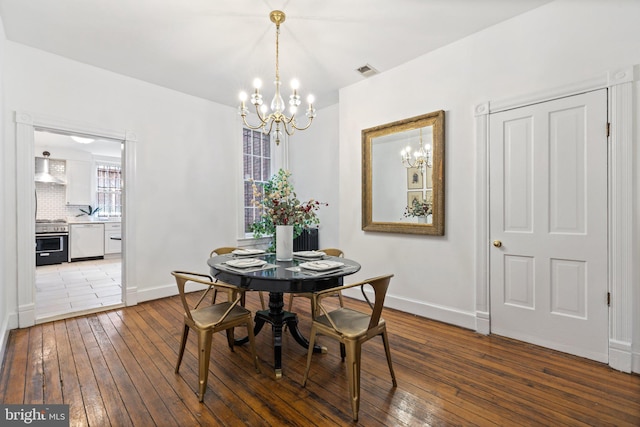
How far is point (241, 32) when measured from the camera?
2.93 meters

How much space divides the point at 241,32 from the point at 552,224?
3357mm

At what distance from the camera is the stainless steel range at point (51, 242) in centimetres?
641

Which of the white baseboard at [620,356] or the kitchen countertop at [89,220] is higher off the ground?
the kitchen countertop at [89,220]

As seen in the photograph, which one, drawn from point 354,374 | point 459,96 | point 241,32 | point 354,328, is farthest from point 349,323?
point 241,32

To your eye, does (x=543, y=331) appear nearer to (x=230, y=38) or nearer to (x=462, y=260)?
(x=462, y=260)

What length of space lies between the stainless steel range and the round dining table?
6.29 meters

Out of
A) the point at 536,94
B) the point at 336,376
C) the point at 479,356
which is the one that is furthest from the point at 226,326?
the point at 536,94

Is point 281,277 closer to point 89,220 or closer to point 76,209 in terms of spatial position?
point 89,220

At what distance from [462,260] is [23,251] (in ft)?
14.9

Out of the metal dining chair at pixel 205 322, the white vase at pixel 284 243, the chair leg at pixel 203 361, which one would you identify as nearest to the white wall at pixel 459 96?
the white vase at pixel 284 243

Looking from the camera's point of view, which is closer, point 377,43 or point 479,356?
point 479,356

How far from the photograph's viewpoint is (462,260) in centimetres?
311

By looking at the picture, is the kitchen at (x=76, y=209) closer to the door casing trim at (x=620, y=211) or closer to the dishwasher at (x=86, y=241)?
the dishwasher at (x=86, y=241)

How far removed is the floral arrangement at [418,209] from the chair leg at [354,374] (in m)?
1.96
